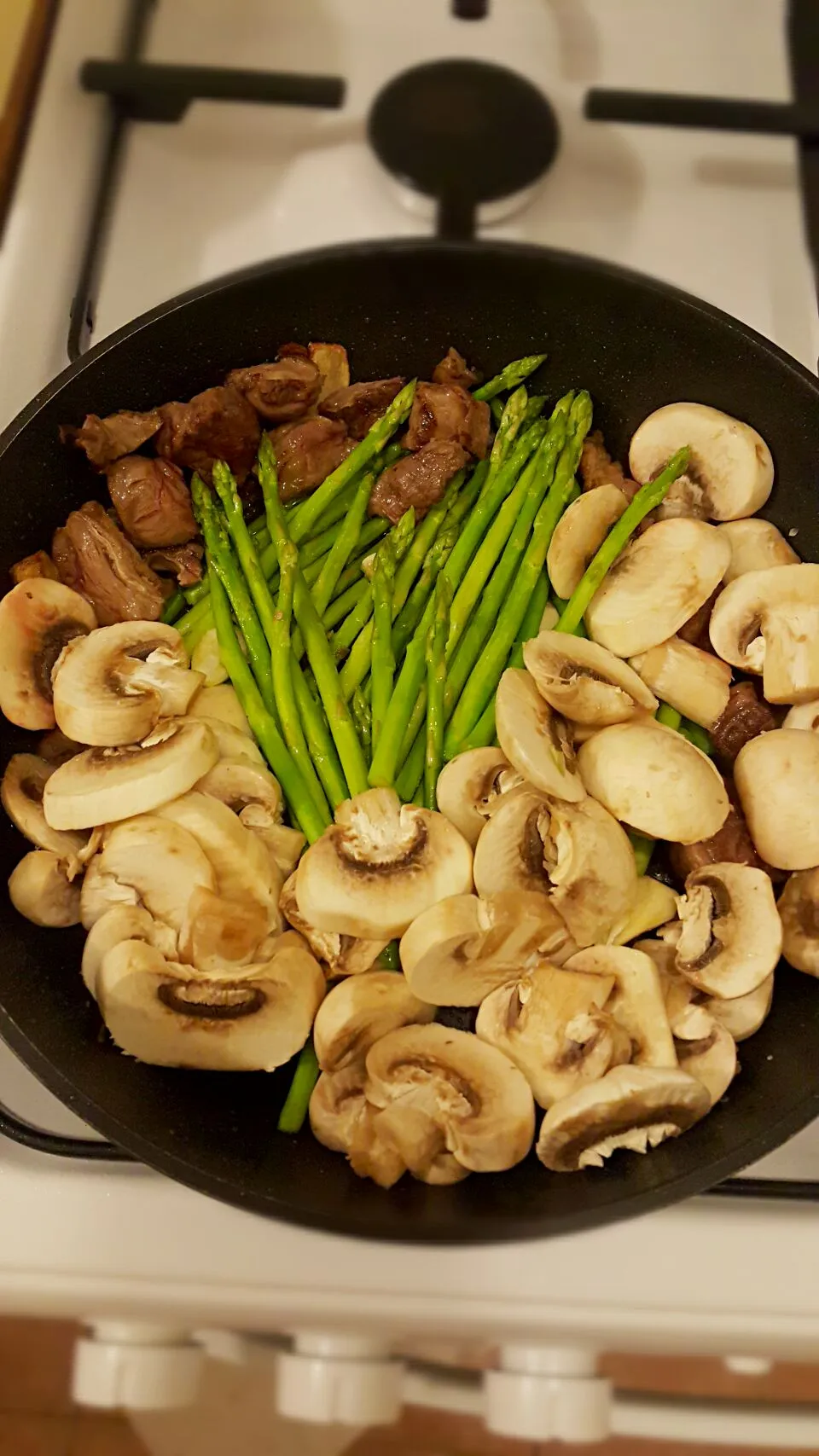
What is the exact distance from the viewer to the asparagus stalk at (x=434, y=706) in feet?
5.23

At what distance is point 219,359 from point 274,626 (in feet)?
1.72

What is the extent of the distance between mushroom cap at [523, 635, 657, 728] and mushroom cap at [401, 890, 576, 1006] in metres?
0.28

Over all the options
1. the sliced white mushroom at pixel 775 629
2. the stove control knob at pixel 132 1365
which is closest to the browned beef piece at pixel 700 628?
the sliced white mushroom at pixel 775 629

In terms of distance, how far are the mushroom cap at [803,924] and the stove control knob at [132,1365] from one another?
3.20 ft

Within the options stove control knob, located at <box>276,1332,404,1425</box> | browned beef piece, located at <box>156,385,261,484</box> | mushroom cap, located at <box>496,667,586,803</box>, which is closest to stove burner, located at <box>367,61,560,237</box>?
browned beef piece, located at <box>156,385,261,484</box>

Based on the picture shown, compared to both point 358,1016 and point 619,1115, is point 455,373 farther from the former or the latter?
point 619,1115

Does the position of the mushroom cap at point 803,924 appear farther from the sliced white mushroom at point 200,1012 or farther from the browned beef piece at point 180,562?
the browned beef piece at point 180,562

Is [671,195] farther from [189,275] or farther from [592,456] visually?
[189,275]

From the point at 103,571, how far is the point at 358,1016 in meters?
0.81

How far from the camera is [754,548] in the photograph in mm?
1717

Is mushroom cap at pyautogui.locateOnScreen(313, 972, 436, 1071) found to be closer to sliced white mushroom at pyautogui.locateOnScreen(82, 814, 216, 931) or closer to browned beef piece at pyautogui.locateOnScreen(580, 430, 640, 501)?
sliced white mushroom at pyautogui.locateOnScreen(82, 814, 216, 931)

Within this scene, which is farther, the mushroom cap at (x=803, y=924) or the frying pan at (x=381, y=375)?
the mushroom cap at (x=803, y=924)

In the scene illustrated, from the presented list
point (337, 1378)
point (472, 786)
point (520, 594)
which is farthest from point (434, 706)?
point (337, 1378)

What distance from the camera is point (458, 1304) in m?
1.35
